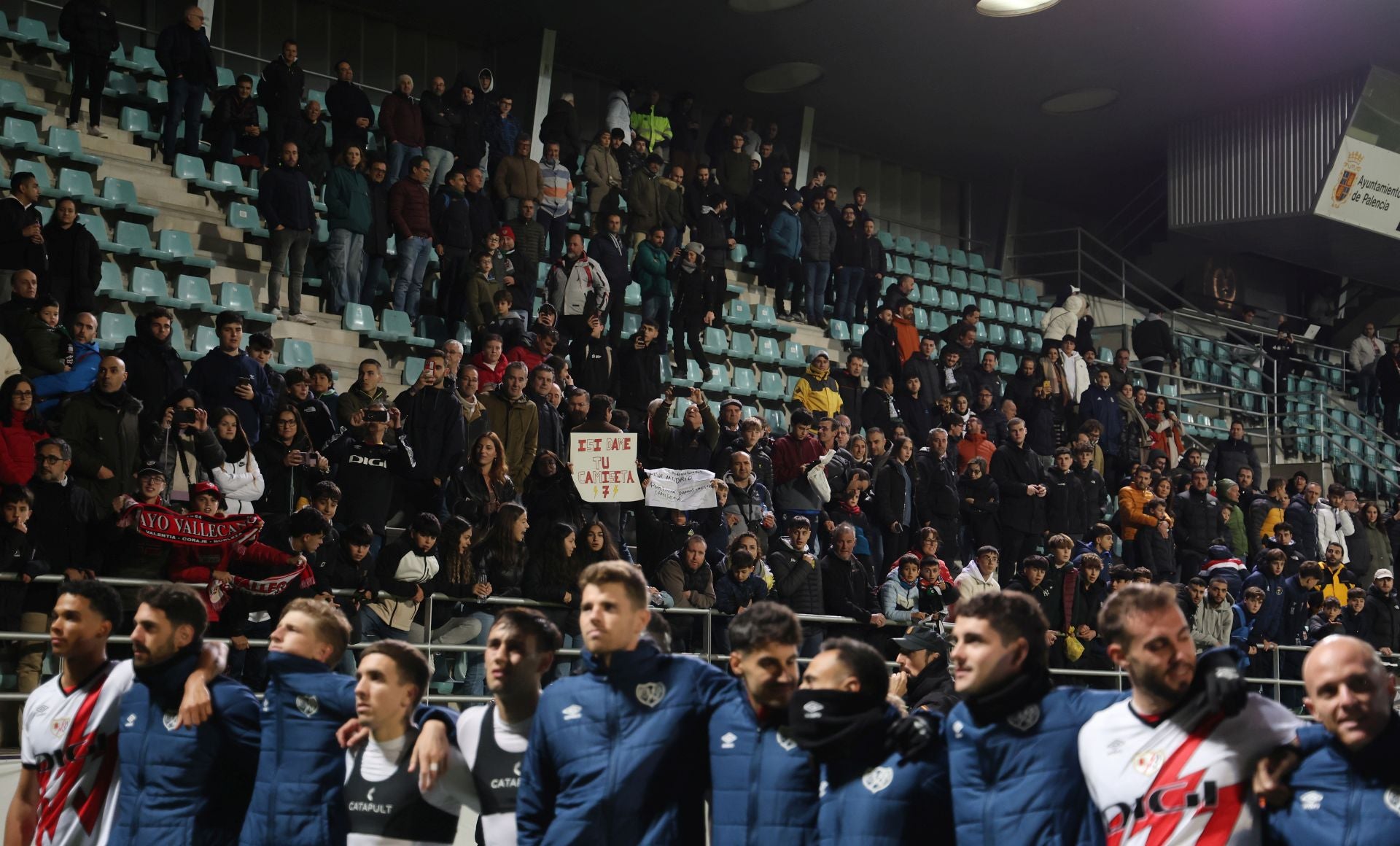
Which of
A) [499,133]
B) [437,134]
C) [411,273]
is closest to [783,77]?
[499,133]

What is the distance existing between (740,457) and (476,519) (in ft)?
7.84

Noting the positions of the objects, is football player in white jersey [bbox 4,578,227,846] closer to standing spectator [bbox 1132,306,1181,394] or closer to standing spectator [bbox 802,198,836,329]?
standing spectator [bbox 802,198,836,329]

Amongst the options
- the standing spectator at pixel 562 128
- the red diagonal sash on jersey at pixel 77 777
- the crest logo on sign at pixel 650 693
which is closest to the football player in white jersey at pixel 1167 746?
the crest logo on sign at pixel 650 693

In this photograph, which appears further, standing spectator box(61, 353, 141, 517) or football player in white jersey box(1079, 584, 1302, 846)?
standing spectator box(61, 353, 141, 517)

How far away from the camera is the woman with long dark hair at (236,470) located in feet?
30.2

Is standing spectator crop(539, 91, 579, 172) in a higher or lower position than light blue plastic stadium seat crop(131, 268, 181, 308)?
higher

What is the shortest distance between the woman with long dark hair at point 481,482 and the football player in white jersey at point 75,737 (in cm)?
473

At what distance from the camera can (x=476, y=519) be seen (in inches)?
390

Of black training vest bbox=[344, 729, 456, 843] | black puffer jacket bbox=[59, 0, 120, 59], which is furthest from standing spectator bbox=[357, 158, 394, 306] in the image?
black training vest bbox=[344, 729, 456, 843]

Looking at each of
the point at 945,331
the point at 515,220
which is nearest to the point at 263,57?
the point at 515,220

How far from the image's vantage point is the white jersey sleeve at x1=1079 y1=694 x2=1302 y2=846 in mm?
3756

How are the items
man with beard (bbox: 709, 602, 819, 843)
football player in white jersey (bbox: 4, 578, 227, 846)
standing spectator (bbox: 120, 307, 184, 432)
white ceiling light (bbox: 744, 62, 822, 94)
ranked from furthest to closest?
white ceiling light (bbox: 744, 62, 822, 94)
standing spectator (bbox: 120, 307, 184, 432)
football player in white jersey (bbox: 4, 578, 227, 846)
man with beard (bbox: 709, 602, 819, 843)

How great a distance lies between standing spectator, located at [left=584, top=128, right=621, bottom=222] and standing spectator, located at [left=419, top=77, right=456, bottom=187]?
187 centimetres

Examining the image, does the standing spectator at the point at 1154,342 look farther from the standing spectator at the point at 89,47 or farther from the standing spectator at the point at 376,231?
the standing spectator at the point at 89,47
